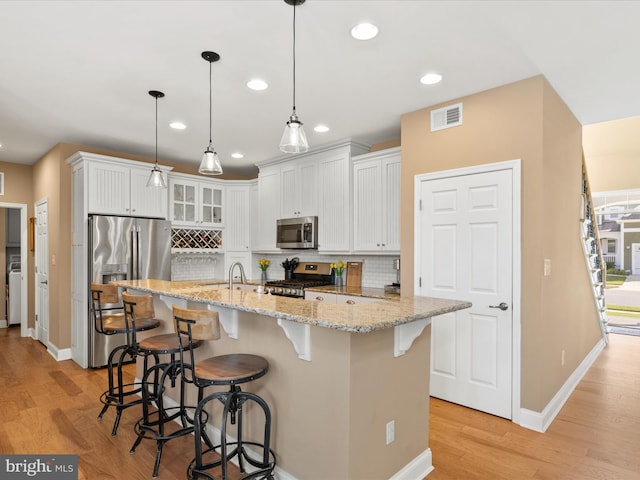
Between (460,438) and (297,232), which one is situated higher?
(297,232)

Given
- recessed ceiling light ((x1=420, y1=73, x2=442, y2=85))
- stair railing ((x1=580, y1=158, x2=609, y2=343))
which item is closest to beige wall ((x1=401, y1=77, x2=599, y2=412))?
recessed ceiling light ((x1=420, y1=73, x2=442, y2=85))

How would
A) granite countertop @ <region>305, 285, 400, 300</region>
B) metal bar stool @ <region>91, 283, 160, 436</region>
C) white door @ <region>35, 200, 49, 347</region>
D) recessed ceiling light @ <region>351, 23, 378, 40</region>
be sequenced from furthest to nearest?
white door @ <region>35, 200, 49, 347</region> → granite countertop @ <region>305, 285, 400, 300</region> → metal bar stool @ <region>91, 283, 160, 436</region> → recessed ceiling light @ <region>351, 23, 378, 40</region>

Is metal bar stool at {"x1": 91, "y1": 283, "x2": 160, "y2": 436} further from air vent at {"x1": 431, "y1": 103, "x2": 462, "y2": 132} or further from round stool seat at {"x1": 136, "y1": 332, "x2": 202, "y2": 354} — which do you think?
air vent at {"x1": 431, "y1": 103, "x2": 462, "y2": 132}

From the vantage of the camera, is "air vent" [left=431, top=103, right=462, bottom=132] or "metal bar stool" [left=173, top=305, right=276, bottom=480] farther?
"air vent" [left=431, top=103, right=462, bottom=132]

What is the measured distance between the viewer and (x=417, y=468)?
2322 millimetres

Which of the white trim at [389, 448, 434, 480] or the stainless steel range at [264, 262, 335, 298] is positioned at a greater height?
the stainless steel range at [264, 262, 335, 298]

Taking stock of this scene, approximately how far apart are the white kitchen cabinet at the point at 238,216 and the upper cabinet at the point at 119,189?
1.11 m

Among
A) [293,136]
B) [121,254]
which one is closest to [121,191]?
[121,254]

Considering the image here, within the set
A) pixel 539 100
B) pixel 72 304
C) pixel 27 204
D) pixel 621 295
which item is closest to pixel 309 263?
pixel 72 304

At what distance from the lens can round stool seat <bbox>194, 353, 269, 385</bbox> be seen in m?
2.00

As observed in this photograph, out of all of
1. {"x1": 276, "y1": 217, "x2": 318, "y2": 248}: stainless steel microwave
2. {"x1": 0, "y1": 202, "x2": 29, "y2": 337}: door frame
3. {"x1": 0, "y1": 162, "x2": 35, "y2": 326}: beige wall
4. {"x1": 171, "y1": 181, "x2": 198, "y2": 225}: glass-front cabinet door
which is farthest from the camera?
{"x1": 0, "y1": 202, "x2": 29, "y2": 337}: door frame

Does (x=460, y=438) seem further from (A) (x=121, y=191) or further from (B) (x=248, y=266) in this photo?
(A) (x=121, y=191)

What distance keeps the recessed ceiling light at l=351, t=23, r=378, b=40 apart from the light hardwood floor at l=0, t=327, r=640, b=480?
2.76 metres

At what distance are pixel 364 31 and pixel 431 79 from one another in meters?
0.90
